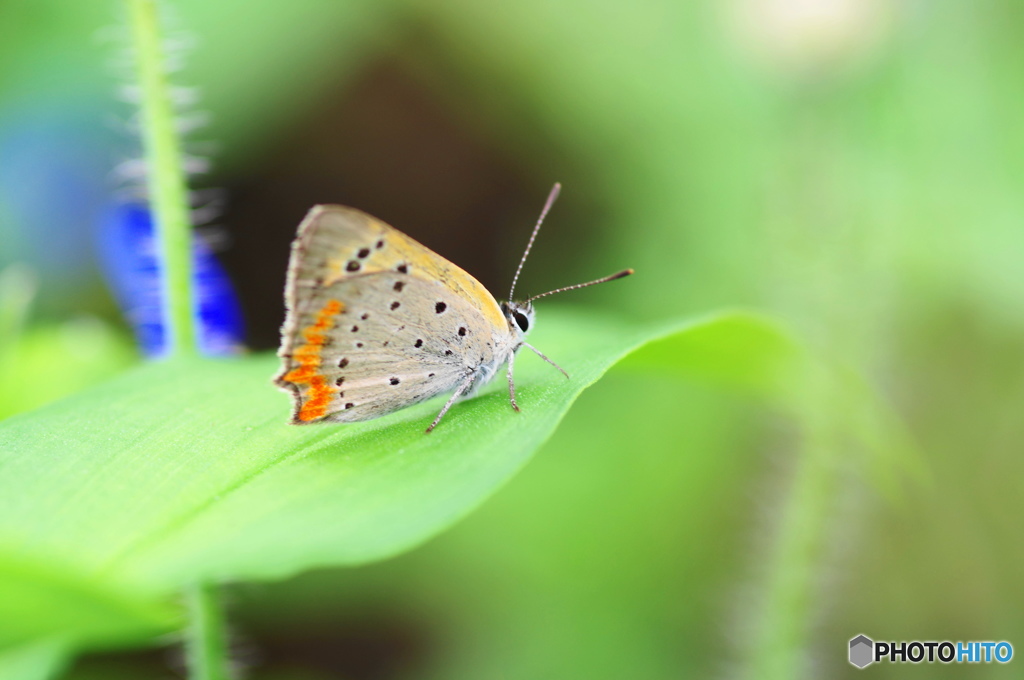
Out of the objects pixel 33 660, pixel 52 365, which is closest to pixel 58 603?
pixel 33 660

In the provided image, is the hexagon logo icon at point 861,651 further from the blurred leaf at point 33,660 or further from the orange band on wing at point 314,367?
the blurred leaf at point 33,660

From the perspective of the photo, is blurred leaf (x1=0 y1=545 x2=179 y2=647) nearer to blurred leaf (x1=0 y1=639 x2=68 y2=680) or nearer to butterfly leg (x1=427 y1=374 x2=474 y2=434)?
blurred leaf (x1=0 y1=639 x2=68 y2=680)

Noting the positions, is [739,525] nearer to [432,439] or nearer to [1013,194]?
[1013,194]

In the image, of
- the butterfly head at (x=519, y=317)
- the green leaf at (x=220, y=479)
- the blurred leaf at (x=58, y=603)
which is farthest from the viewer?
the butterfly head at (x=519, y=317)

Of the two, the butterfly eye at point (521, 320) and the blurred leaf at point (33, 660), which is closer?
the blurred leaf at point (33, 660)

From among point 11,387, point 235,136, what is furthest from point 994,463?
point 235,136

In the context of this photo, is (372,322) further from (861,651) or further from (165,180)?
(861,651)

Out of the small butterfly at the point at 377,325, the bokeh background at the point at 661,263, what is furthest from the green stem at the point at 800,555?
the small butterfly at the point at 377,325
